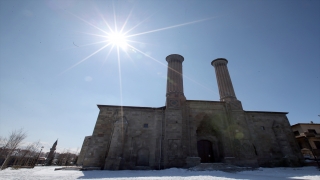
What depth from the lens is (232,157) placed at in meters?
13.2

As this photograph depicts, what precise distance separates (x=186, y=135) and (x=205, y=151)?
3.34 m

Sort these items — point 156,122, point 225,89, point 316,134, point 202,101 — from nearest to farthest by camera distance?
point 156,122, point 202,101, point 225,89, point 316,134

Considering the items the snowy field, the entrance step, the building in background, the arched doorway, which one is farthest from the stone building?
the building in background

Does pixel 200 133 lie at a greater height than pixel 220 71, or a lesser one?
lesser

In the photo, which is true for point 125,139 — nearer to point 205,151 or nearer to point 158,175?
point 158,175

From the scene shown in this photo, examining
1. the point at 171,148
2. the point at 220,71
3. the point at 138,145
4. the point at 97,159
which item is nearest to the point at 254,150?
the point at 171,148

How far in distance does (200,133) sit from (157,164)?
231 inches

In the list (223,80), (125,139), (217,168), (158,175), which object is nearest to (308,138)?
(223,80)

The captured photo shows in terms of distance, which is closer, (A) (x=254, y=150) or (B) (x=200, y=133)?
(A) (x=254, y=150)

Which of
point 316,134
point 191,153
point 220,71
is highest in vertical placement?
point 220,71

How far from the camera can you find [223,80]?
59.0 feet

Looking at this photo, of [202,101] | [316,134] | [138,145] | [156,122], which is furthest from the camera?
[316,134]

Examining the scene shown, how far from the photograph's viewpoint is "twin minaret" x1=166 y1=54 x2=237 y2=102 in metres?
16.4

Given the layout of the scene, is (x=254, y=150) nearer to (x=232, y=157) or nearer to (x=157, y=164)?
(x=232, y=157)
